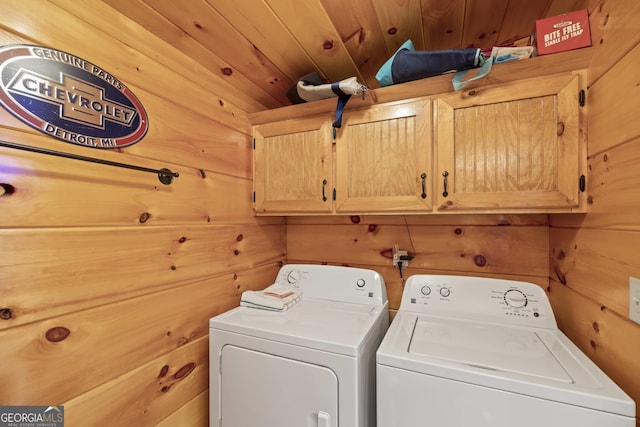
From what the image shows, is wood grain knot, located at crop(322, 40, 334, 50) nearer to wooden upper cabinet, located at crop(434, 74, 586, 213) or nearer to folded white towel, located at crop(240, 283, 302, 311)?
wooden upper cabinet, located at crop(434, 74, 586, 213)

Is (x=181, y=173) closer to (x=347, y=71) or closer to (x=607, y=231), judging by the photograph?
(x=347, y=71)

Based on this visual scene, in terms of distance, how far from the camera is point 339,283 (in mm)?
1482

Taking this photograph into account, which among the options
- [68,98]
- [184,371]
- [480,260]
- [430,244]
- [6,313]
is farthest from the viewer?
[430,244]

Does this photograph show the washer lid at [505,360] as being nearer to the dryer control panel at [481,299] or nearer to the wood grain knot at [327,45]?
the dryer control panel at [481,299]

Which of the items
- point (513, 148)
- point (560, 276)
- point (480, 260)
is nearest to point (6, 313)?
point (513, 148)

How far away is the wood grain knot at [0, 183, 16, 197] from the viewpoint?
704 mm

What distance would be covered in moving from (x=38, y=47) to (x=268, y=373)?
1.33 meters

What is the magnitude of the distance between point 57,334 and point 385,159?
1.39 meters

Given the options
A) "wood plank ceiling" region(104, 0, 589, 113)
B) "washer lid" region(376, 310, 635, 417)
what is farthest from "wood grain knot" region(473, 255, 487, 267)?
"wood plank ceiling" region(104, 0, 589, 113)

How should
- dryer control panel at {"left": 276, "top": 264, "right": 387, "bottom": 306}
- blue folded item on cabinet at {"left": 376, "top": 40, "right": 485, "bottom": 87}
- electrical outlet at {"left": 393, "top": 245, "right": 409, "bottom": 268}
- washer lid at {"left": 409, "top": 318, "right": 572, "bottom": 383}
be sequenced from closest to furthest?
washer lid at {"left": 409, "top": 318, "right": 572, "bottom": 383}
blue folded item on cabinet at {"left": 376, "top": 40, "right": 485, "bottom": 87}
dryer control panel at {"left": 276, "top": 264, "right": 387, "bottom": 306}
electrical outlet at {"left": 393, "top": 245, "right": 409, "bottom": 268}

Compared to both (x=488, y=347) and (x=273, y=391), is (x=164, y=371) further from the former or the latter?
(x=488, y=347)

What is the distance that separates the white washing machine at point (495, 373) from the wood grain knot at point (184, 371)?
0.88 metres

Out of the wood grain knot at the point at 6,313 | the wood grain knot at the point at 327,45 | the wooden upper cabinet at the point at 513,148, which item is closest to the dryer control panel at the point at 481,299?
the wooden upper cabinet at the point at 513,148

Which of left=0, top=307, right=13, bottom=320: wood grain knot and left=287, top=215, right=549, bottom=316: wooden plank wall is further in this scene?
left=287, top=215, right=549, bottom=316: wooden plank wall
